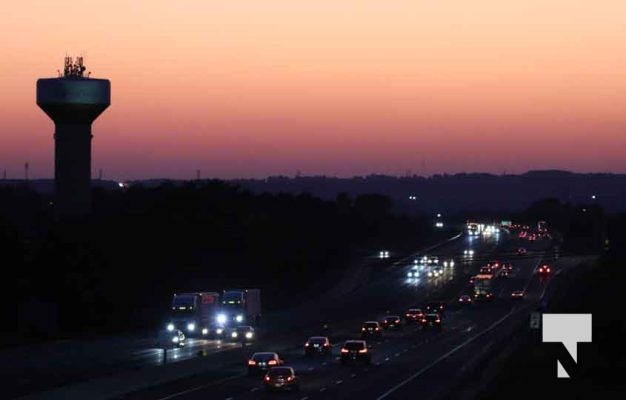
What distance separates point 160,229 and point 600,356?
7350 cm

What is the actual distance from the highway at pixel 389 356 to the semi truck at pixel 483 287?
142cm

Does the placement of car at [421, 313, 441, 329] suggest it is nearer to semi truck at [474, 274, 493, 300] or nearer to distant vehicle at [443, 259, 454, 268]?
semi truck at [474, 274, 493, 300]

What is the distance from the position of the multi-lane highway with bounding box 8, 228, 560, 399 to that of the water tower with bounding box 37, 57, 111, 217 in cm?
4916

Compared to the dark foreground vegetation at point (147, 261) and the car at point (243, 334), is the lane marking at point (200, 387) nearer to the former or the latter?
the car at point (243, 334)

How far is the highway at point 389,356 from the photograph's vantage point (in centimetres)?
5289

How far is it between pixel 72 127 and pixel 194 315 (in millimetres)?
87960

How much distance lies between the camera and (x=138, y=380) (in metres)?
53.0

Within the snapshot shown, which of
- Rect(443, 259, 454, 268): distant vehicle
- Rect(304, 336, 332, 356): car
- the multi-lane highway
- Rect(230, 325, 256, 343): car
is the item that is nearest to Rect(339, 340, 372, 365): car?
the multi-lane highway

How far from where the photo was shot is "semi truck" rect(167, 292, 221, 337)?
87000 millimetres

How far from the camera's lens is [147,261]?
401 ft

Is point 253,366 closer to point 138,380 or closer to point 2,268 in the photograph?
point 138,380

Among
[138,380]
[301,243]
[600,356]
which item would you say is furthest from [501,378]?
[301,243]

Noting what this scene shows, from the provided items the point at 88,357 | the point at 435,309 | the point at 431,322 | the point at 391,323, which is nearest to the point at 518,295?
the point at 435,309

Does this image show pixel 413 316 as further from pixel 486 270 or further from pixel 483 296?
pixel 486 270
